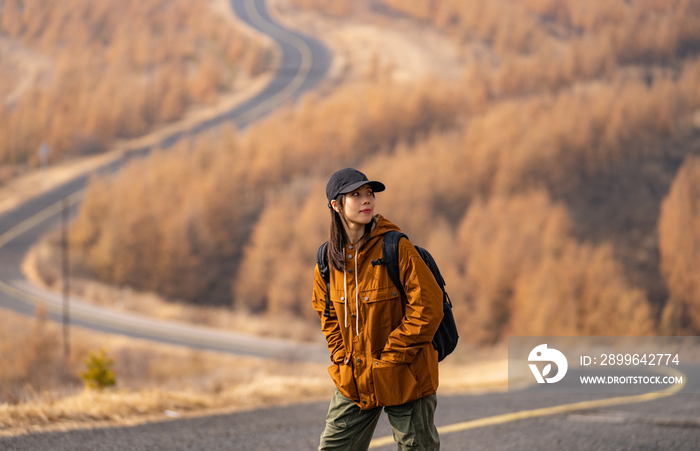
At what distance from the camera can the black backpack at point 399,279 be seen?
244 centimetres

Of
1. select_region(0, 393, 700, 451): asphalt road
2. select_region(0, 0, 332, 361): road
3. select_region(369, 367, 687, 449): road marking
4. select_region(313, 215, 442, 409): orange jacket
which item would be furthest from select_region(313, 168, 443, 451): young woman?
select_region(0, 0, 332, 361): road

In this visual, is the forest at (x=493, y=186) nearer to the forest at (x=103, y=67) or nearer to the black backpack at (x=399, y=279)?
the forest at (x=103, y=67)

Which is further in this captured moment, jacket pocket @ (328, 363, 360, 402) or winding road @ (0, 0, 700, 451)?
winding road @ (0, 0, 700, 451)

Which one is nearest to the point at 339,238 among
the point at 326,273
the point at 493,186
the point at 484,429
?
the point at 326,273

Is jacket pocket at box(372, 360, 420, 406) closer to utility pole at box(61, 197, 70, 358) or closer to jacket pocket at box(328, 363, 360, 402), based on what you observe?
jacket pocket at box(328, 363, 360, 402)

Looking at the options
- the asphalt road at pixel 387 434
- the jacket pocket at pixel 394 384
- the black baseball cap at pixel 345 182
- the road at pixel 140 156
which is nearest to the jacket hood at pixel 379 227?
the black baseball cap at pixel 345 182

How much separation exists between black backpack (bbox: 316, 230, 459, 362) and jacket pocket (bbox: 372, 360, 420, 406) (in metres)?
0.19

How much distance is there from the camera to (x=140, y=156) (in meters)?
55.2

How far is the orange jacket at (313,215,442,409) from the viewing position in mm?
2381

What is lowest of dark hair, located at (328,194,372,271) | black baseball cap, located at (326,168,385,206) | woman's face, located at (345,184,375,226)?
dark hair, located at (328,194,372,271)

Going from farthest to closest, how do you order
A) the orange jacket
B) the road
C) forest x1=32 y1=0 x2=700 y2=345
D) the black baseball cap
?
forest x1=32 y1=0 x2=700 y2=345 → the road → the black baseball cap → the orange jacket

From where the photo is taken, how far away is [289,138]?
53.2 metres

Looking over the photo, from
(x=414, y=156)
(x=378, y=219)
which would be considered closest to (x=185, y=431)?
(x=378, y=219)

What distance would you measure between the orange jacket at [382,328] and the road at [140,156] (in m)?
22.9
